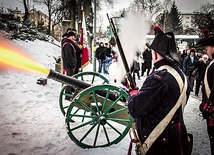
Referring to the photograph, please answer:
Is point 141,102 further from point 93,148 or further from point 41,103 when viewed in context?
point 41,103

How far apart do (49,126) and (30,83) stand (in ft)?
11.5

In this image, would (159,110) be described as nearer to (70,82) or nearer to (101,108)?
(101,108)

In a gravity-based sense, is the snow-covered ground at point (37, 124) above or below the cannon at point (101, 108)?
below

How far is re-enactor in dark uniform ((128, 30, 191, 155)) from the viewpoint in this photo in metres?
1.93

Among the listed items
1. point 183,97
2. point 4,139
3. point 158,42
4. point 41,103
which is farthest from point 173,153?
point 41,103

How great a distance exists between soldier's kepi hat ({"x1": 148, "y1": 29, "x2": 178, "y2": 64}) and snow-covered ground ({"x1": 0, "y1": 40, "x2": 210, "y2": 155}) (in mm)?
2110

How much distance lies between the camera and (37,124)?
4.58 metres

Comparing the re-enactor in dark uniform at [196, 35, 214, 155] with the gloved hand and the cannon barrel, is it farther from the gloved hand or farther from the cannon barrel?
the cannon barrel

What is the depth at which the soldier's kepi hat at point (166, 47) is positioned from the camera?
1997mm

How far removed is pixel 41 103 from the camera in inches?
235

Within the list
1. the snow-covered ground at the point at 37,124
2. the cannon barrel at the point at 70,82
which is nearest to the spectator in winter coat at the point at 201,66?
the snow-covered ground at the point at 37,124

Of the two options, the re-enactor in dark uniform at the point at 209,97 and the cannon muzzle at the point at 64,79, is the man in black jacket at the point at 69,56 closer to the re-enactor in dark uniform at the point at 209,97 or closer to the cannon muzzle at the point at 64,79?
the cannon muzzle at the point at 64,79

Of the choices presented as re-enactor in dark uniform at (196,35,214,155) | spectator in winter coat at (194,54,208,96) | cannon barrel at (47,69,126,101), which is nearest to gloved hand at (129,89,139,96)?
re-enactor in dark uniform at (196,35,214,155)

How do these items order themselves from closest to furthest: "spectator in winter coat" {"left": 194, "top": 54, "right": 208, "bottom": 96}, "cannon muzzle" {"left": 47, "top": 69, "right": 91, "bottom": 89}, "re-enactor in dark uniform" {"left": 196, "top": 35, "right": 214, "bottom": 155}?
"re-enactor in dark uniform" {"left": 196, "top": 35, "right": 214, "bottom": 155} < "cannon muzzle" {"left": 47, "top": 69, "right": 91, "bottom": 89} < "spectator in winter coat" {"left": 194, "top": 54, "right": 208, "bottom": 96}
